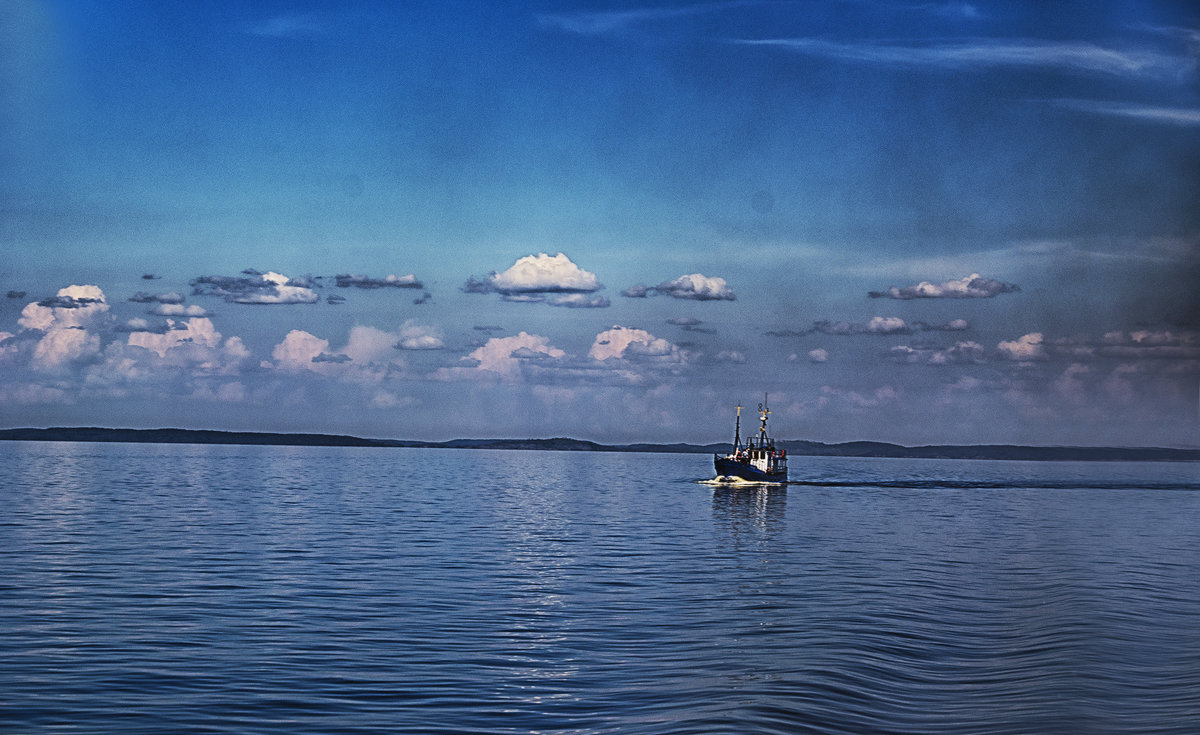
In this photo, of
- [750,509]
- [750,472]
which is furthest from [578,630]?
[750,472]

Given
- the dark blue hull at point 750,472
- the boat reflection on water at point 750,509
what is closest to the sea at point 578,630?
the boat reflection on water at point 750,509

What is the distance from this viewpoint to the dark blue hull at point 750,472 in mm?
152125

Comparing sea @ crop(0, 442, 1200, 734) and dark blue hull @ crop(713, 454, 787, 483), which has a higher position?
dark blue hull @ crop(713, 454, 787, 483)

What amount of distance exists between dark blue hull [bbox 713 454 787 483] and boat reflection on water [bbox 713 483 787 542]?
109 centimetres

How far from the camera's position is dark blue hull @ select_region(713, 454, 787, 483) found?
499 ft

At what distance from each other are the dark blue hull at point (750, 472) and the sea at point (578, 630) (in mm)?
80285

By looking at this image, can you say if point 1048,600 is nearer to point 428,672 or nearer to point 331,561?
point 428,672

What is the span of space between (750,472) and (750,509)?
5153 centimetres

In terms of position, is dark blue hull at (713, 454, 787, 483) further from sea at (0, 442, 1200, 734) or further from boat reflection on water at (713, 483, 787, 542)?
sea at (0, 442, 1200, 734)

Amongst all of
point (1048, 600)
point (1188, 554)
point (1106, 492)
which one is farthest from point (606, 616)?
point (1106, 492)

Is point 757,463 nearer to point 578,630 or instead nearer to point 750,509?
point 750,509

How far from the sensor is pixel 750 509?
101938 mm

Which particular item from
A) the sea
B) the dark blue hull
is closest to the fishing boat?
the dark blue hull

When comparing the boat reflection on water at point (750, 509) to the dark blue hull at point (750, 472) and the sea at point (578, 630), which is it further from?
the sea at point (578, 630)
